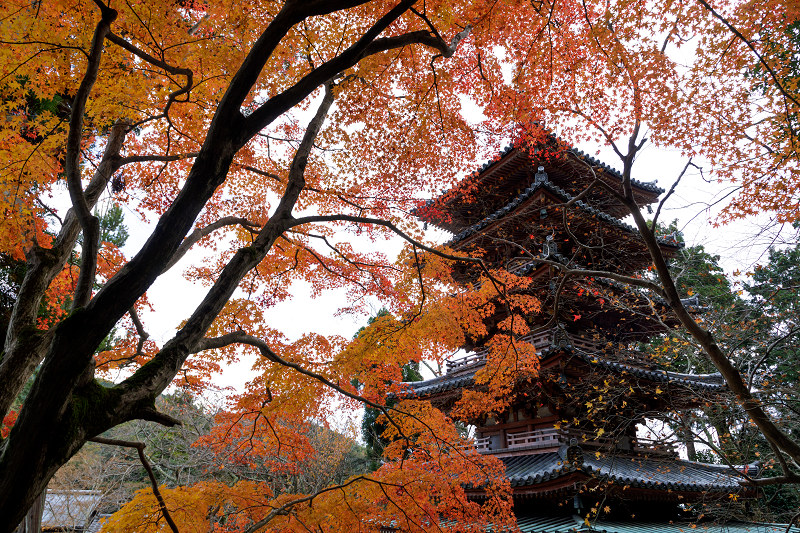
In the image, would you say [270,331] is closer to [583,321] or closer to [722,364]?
[722,364]

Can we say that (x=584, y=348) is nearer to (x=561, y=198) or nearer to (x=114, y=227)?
(x=561, y=198)

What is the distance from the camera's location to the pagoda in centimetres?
883

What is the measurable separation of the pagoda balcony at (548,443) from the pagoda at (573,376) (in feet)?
0.10

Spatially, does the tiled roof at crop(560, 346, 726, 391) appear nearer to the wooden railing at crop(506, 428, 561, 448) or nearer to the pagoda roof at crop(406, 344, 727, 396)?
the pagoda roof at crop(406, 344, 727, 396)

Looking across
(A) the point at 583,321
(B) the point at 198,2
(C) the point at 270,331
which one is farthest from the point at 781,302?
(B) the point at 198,2

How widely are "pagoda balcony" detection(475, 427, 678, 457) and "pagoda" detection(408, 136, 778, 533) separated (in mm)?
29

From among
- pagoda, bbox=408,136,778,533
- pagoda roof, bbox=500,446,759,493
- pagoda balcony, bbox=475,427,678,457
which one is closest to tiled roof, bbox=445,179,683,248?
pagoda, bbox=408,136,778,533

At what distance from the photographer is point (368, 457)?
22.2m

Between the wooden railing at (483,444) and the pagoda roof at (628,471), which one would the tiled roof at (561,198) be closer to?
the pagoda roof at (628,471)

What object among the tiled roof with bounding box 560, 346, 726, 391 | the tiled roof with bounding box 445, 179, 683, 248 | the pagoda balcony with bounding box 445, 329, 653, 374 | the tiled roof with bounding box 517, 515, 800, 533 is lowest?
the tiled roof with bounding box 517, 515, 800, 533

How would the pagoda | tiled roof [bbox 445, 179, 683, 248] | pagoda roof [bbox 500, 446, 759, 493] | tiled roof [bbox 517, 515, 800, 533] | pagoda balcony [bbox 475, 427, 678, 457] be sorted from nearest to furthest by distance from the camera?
tiled roof [bbox 517, 515, 800, 533] < pagoda roof [bbox 500, 446, 759, 493] < the pagoda < pagoda balcony [bbox 475, 427, 678, 457] < tiled roof [bbox 445, 179, 683, 248]

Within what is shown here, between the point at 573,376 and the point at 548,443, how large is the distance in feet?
5.34

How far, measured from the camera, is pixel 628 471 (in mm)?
9492

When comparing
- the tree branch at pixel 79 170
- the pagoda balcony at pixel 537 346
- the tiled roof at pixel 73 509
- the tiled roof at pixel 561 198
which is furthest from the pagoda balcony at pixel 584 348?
the tiled roof at pixel 73 509
